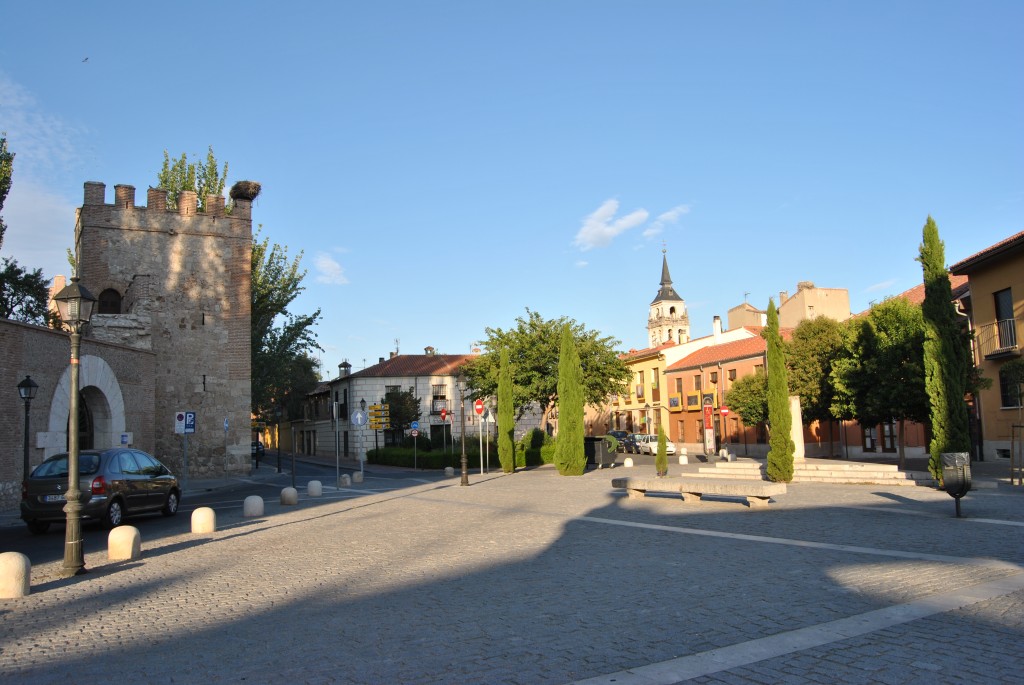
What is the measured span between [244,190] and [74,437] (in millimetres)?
27074

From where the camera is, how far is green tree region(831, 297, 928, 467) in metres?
22.9

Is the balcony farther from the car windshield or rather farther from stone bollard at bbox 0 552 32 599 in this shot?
stone bollard at bbox 0 552 32 599

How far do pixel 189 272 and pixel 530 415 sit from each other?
30792 mm

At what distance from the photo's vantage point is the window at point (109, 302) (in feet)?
101

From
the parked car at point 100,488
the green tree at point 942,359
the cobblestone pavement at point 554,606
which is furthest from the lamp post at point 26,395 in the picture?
the green tree at point 942,359

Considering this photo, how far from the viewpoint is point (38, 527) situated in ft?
43.9

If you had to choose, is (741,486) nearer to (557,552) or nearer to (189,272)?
(557,552)

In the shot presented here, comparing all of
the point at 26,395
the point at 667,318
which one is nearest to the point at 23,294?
the point at 26,395

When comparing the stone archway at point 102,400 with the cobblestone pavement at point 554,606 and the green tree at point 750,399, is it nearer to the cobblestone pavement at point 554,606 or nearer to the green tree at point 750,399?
the cobblestone pavement at point 554,606

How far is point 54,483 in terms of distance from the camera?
12.9 metres

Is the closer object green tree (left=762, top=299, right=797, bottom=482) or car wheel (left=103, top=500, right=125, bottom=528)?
car wheel (left=103, top=500, right=125, bottom=528)

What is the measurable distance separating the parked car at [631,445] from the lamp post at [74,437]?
41567 millimetres

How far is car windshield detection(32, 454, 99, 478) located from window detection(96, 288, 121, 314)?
65.3 feet

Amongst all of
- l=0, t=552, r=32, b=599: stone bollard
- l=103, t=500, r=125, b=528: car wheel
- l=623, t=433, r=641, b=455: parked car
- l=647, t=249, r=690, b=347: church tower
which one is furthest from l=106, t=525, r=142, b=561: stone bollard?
l=647, t=249, r=690, b=347: church tower
